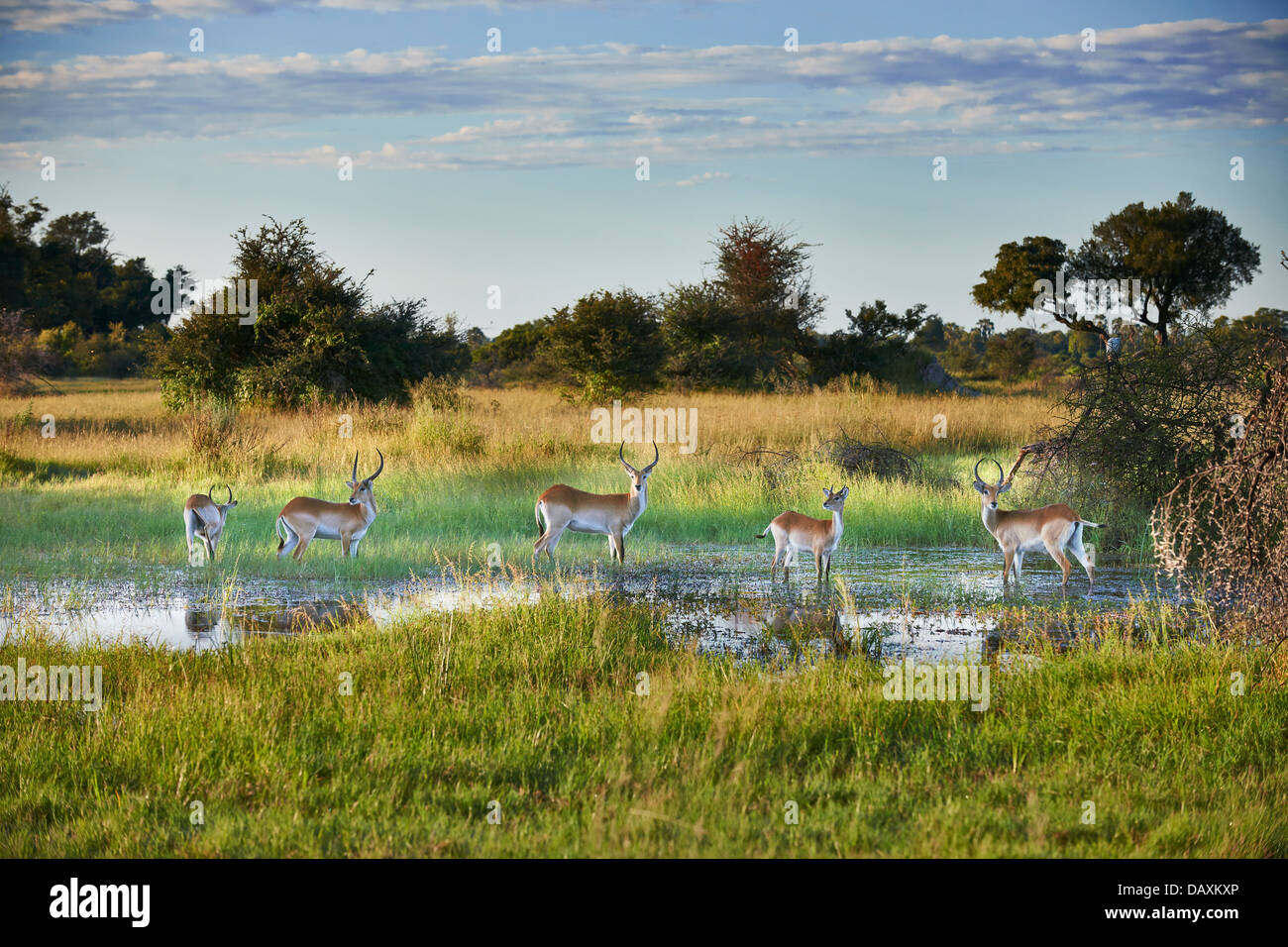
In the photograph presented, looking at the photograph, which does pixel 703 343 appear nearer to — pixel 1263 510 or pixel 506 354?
pixel 506 354

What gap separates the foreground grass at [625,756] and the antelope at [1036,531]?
245 centimetres

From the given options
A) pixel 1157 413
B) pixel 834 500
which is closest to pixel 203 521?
pixel 834 500

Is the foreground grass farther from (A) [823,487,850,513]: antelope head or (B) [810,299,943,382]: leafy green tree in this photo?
(B) [810,299,943,382]: leafy green tree

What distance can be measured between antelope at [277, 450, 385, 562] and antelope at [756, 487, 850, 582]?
13.4 feet

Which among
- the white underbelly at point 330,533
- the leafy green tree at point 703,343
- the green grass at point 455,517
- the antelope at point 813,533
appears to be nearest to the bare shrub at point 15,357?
the green grass at point 455,517

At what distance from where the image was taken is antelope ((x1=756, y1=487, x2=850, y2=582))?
33.5ft

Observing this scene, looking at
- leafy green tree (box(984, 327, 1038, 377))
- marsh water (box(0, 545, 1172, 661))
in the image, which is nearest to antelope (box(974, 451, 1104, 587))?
marsh water (box(0, 545, 1172, 661))

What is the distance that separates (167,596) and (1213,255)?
47.2 meters

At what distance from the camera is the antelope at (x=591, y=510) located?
11.1 metres

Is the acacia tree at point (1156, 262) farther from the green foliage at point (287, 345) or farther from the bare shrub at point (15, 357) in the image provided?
the bare shrub at point (15, 357)

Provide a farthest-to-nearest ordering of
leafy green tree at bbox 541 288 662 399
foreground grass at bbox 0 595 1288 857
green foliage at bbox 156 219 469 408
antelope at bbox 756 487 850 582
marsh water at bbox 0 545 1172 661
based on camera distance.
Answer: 1. leafy green tree at bbox 541 288 662 399
2. green foliage at bbox 156 219 469 408
3. antelope at bbox 756 487 850 582
4. marsh water at bbox 0 545 1172 661
5. foreground grass at bbox 0 595 1288 857

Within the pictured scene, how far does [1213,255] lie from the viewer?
46.1 meters

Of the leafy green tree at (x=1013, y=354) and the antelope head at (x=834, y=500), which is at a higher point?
the leafy green tree at (x=1013, y=354)

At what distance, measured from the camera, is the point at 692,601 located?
31.2 feet
